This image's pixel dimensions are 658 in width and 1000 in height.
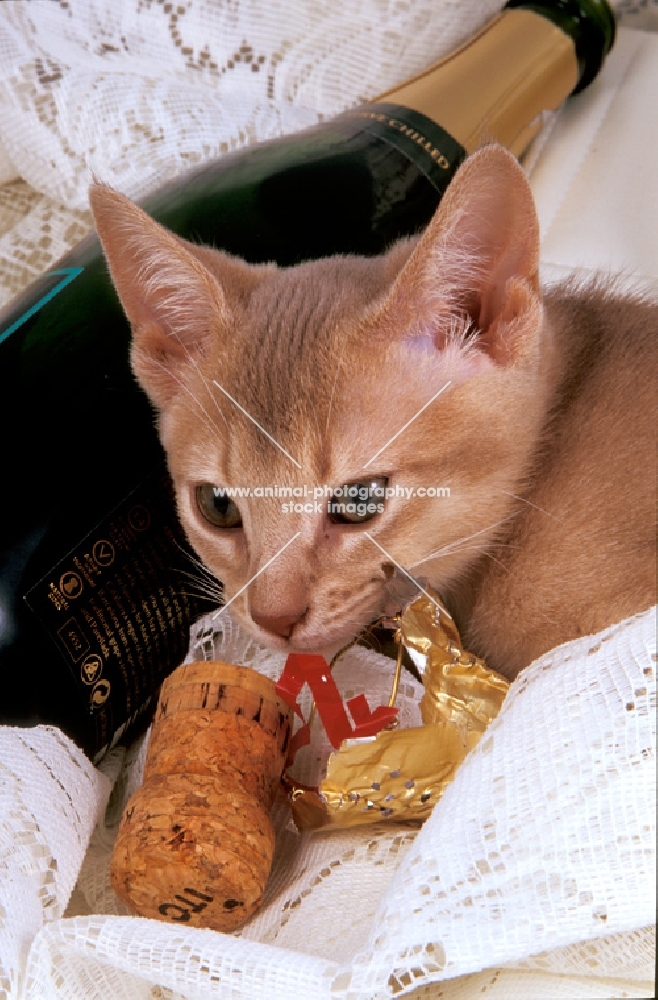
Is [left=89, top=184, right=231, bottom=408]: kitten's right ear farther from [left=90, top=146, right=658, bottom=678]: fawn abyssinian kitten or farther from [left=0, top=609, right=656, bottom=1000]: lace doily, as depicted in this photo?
[left=0, top=609, right=656, bottom=1000]: lace doily

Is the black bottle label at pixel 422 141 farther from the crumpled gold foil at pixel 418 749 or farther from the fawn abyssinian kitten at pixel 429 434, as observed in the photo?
the crumpled gold foil at pixel 418 749

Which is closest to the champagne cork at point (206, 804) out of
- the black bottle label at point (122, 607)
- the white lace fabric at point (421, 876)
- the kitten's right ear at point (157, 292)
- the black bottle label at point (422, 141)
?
the white lace fabric at point (421, 876)

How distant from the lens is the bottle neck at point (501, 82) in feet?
3.51

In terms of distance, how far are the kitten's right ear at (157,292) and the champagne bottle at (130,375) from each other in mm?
99

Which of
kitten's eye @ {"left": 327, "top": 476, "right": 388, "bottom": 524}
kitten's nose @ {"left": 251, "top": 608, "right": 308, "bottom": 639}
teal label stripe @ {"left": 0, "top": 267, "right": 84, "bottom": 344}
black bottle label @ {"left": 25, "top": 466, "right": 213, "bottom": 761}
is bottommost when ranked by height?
black bottle label @ {"left": 25, "top": 466, "right": 213, "bottom": 761}

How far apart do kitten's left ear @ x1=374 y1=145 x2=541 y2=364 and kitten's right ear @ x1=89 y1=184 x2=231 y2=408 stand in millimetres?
165

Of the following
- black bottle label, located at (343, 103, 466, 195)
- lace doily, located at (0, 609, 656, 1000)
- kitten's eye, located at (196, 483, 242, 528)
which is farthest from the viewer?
black bottle label, located at (343, 103, 466, 195)

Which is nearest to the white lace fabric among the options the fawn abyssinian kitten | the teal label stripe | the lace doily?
the lace doily

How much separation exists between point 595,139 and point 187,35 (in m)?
0.60

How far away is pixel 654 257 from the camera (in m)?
0.98

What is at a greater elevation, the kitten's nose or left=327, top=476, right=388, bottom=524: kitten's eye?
left=327, top=476, right=388, bottom=524: kitten's eye

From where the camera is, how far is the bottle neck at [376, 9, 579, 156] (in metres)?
1.07

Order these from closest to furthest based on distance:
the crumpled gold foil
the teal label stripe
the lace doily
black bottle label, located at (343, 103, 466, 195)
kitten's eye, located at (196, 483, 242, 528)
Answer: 1. the lace doily
2. the crumpled gold foil
3. kitten's eye, located at (196, 483, 242, 528)
4. the teal label stripe
5. black bottle label, located at (343, 103, 466, 195)

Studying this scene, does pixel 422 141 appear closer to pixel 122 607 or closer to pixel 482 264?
pixel 482 264
